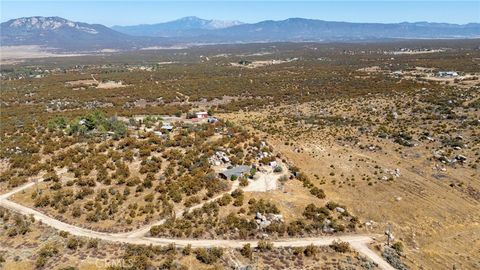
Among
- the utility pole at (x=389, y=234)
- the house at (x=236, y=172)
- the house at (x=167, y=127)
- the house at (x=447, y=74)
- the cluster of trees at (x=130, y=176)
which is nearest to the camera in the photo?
the utility pole at (x=389, y=234)

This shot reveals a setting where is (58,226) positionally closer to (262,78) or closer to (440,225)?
(440,225)

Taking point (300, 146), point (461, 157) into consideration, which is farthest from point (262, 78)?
point (461, 157)

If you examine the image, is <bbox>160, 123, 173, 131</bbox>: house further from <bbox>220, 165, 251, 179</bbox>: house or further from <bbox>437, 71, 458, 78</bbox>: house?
<bbox>437, 71, 458, 78</bbox>: house

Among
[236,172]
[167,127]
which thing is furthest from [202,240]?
[167,127]

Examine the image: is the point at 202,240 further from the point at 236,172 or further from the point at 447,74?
the point at 447,74

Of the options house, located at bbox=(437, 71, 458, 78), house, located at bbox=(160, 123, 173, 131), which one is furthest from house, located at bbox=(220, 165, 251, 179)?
house, located at bbox=(437, 71, 458, 78)

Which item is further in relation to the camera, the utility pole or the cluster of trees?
the cluster of trees

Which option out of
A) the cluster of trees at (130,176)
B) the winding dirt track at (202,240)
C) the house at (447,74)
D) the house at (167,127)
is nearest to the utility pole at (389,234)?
the winding dirt track at (202,240)

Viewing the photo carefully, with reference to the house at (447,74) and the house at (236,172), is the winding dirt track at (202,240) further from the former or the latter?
the house at (447,74)
